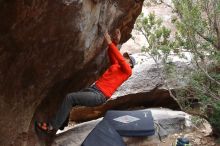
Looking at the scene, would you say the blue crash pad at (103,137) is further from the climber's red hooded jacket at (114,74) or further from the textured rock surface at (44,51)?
the climber's red hooded jacket at (114,74)

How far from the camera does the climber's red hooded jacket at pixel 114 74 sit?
7.06 metres

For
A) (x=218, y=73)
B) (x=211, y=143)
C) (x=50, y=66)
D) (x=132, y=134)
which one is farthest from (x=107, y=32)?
(x=211, y=143)

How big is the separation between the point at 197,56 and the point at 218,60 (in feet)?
2.29

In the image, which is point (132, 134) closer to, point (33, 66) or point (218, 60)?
point (218, 60)

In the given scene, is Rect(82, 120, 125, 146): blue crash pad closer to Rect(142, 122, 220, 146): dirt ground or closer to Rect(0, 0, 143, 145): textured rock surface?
Rect(0, 0, 143, 145): textured rock surface

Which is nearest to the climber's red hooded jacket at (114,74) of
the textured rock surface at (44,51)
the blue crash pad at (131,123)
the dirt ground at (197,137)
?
the textured rock surface at (44,51)

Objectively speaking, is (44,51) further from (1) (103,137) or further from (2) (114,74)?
(1) (103,137)

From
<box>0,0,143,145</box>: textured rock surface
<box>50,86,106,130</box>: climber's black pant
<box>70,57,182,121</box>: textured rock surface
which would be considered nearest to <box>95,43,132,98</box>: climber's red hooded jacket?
<box>50,86,106,130</box>: climber's black pant

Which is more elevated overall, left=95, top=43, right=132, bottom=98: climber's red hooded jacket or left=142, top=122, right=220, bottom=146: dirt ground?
left=95, top=43, right=132, bottom=98: climber's red hooded jacket

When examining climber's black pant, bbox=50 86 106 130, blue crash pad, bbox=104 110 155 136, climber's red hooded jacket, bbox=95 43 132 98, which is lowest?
blue crash pad, bbox=104 110 155 136

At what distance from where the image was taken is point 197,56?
9070 mm

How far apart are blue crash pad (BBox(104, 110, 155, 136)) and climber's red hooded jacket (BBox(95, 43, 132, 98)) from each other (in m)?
1.50

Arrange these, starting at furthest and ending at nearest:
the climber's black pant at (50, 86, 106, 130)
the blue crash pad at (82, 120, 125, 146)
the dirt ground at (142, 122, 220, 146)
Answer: the dirt ground at (142, 122, 220, 146) < the blue crash pad at (82, 120, 125, 146) < the climber's black pant at (50, 86, 106, 130)

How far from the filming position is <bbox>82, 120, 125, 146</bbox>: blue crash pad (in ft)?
25.8
